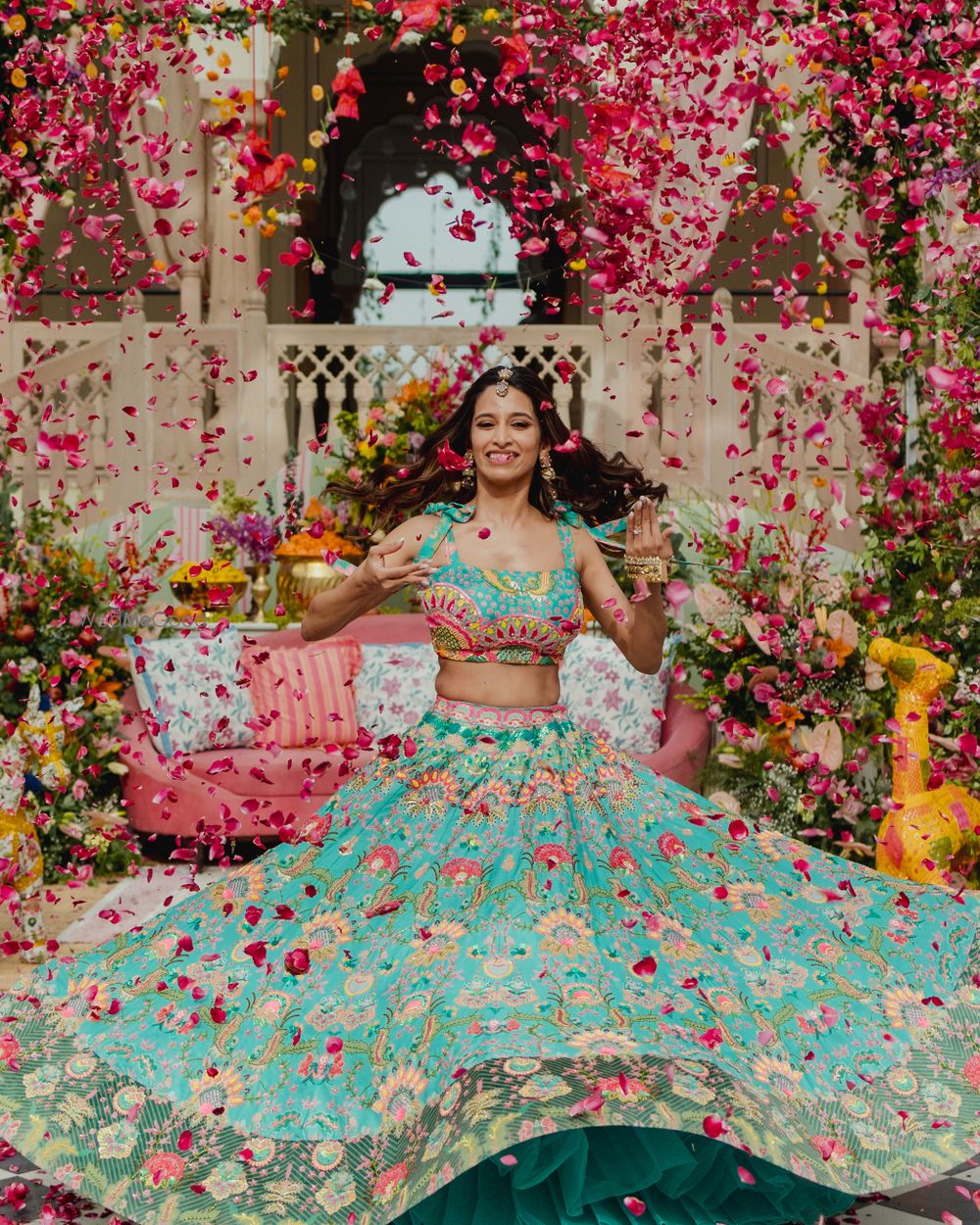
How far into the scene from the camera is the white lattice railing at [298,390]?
1063 cm

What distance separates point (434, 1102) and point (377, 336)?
896 cm

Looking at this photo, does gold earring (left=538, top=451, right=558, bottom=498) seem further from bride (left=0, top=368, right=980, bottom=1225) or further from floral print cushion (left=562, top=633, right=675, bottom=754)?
floral print cushion (left=562, top=633, right=675, bottom=754)

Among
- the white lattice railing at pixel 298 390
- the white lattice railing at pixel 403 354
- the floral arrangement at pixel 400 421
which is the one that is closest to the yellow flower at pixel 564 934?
the floral arrangement at pixel 400 421

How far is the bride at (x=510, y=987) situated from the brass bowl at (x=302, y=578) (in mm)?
4372

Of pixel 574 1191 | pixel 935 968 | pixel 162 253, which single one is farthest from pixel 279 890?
pixel 162 253

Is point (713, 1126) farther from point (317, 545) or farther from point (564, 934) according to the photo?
point (317, 545)

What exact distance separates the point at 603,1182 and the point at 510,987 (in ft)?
1.36

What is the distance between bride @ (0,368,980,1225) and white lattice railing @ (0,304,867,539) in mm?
6981

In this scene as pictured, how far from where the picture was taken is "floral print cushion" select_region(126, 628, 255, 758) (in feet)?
22.8

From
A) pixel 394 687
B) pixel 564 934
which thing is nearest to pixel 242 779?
pixel 394 687

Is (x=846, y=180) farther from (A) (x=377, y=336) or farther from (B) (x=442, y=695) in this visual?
(A) (x=377, y=336)

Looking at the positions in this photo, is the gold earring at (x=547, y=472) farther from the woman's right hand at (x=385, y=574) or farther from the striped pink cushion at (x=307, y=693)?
the striped pink cushion at (x=307, y=693)

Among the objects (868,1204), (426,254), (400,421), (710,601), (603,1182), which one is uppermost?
(426,254)

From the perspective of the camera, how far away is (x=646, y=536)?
11.1 feet
